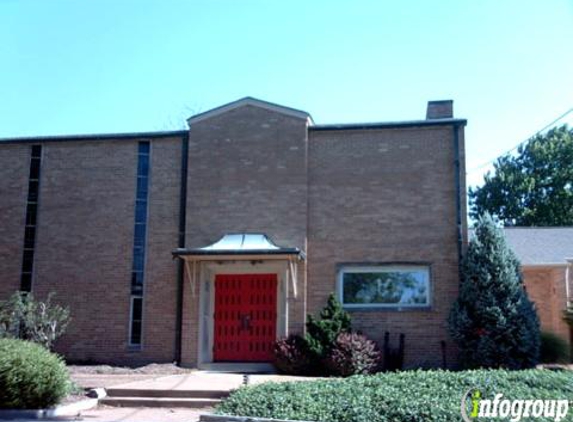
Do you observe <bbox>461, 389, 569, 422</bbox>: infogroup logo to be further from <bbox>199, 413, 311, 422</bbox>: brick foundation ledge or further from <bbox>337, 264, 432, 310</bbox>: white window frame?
<bbox>337, 264, 432, 310</bbox>: white window frame

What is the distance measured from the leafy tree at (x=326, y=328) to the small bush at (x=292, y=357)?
199mm

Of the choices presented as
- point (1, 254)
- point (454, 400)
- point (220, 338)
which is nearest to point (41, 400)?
point (454, 400)

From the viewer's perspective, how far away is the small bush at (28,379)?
10.2m

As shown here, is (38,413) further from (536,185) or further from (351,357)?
(536,185)

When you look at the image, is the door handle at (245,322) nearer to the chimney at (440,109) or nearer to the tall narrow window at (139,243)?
the tall narrow window at (139,243)

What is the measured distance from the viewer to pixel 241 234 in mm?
17188

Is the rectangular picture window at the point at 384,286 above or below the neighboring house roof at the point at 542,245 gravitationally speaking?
below

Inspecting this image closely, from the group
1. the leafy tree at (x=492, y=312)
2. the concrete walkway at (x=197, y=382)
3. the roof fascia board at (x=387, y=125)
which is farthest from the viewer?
the roof fascia board at (x=387, y=125)

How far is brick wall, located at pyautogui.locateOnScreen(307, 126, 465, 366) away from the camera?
16.5 metres

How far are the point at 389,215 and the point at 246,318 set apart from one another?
4.51 m

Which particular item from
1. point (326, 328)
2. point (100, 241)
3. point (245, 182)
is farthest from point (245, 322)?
point (100, 241)

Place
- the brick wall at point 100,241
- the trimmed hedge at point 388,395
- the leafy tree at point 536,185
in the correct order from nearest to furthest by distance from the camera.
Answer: the trimmed hedge at point 388,395 < the brick wall at point 100,241 < the leafy tree at point 536,185

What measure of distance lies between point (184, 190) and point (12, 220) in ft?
16.1

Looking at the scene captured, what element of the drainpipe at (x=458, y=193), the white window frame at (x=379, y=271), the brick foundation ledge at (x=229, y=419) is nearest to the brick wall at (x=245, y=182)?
the white window frame at (x=379, y=271)
